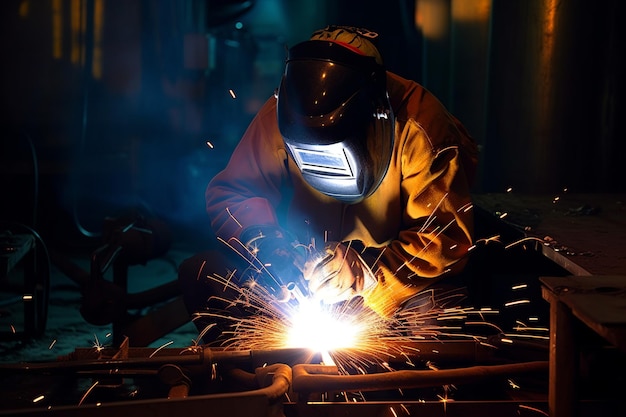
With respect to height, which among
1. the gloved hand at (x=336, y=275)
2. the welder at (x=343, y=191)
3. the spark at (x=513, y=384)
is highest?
the welder at (x=343, y=191)

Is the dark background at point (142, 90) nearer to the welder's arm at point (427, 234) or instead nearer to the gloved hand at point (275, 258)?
the welder's arm at point (427, 234)

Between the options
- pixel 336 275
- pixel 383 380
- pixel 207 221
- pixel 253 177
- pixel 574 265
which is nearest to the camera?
pixel 383 380

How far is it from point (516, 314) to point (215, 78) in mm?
5546

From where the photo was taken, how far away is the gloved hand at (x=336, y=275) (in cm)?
243

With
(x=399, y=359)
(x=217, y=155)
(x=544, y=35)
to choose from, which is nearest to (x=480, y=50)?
(x=544, y=35)

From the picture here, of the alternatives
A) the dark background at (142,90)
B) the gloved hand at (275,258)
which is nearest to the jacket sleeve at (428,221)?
the gloved hand at (275,258)

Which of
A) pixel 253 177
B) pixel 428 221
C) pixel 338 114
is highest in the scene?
pixel 338 114

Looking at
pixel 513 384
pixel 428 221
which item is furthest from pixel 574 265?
pixel 428 221

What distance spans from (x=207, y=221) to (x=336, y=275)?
4603 millimetres

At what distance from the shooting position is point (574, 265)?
2.31 m

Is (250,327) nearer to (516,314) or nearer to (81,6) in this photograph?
(516,314)

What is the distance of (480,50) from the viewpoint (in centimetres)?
570

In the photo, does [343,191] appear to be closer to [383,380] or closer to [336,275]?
[336,275]

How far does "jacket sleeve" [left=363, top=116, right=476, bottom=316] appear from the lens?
257 centimetres
